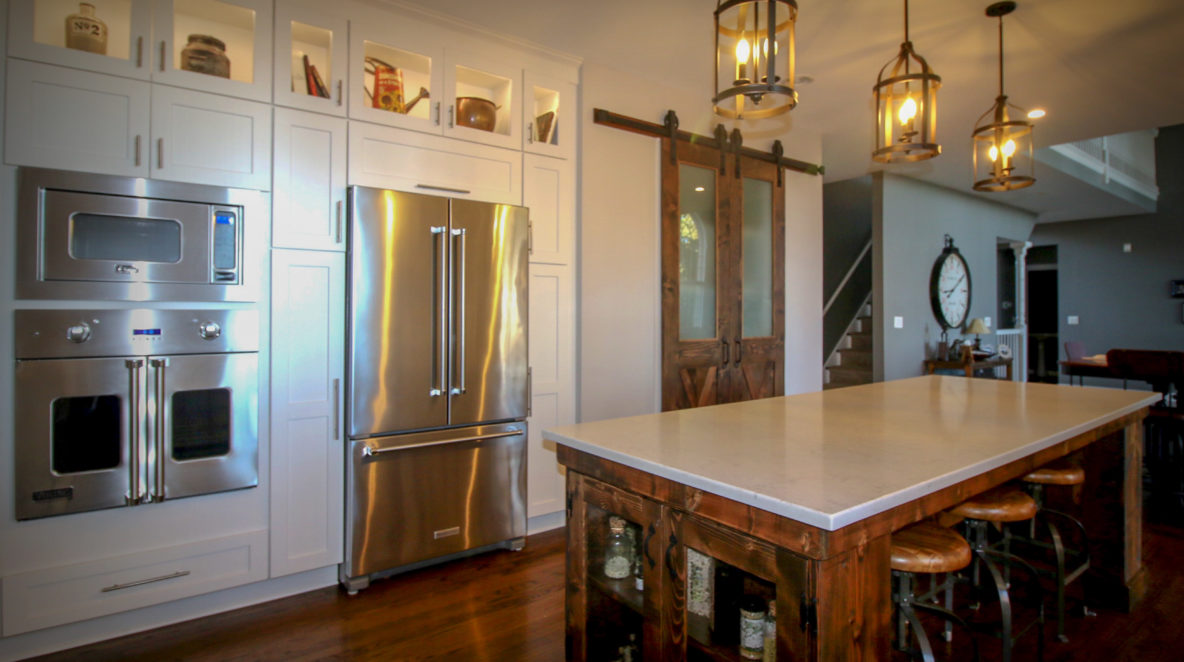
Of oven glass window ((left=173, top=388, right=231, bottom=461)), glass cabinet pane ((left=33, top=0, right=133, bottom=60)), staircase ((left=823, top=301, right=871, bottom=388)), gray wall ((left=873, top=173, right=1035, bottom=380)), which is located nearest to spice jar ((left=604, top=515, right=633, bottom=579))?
oven glass window ((left=173, top=388, right=231, bottom=461))

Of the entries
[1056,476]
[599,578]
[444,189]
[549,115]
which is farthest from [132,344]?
[1056,476]

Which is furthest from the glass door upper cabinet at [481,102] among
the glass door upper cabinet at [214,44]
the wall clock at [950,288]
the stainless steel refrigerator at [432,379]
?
the wall clock at [950,288]

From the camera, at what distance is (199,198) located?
2314 mm

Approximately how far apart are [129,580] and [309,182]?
67.6 inches

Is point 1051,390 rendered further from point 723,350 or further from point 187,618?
point 187,618

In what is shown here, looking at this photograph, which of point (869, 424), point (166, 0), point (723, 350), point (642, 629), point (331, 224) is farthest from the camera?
point (723, 350)

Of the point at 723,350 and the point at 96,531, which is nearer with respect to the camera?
the point at 96,531

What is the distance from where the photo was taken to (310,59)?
2777mm

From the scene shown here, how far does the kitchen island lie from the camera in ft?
3.58

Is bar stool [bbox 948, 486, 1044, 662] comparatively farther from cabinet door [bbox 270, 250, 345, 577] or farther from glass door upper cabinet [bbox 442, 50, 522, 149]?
glass door upper cabinet [bbox 442, 50, 522, 149]

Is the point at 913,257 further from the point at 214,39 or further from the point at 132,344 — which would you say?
the point at 132,344

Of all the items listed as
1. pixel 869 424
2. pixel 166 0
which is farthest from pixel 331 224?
pixel 869 424

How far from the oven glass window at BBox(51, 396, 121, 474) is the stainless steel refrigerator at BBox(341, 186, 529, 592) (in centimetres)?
83

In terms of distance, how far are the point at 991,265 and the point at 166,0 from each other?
8.21 m
